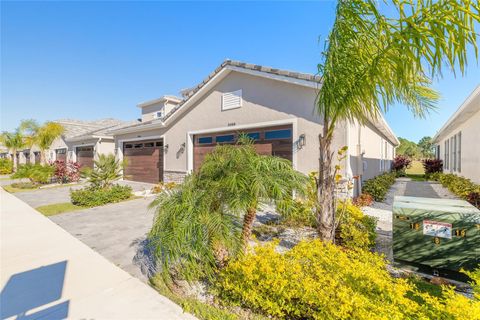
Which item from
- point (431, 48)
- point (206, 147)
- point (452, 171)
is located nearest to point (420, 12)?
point (431, 48)

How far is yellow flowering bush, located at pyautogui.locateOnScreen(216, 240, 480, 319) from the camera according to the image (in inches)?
81.2

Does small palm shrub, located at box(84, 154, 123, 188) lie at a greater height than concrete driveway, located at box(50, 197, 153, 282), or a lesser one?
greater

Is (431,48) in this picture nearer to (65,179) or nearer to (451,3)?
(451,3)

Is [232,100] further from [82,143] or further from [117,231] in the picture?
[82,143]

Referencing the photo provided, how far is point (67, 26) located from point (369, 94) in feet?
45.2

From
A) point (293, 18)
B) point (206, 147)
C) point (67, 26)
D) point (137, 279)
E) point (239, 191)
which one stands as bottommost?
point (137, 279)

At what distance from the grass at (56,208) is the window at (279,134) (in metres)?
8.55

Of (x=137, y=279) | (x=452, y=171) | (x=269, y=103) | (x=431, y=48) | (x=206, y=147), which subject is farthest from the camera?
(x=452, y=171)

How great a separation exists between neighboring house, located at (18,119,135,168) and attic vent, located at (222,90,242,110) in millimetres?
13233

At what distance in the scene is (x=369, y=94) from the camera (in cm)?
386

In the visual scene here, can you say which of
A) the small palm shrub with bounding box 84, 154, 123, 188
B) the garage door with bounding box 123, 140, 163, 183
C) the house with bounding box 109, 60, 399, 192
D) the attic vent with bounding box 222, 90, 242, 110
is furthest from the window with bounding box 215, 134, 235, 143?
the garage door with bounding box 123, 140, 163, 183

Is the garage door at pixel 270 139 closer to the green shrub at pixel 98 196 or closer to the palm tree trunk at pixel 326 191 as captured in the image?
the green shrub at pixel 98 196

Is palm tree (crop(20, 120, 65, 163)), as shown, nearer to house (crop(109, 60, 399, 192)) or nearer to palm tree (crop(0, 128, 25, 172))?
palm tree (crop(0, 128, 25, 172))

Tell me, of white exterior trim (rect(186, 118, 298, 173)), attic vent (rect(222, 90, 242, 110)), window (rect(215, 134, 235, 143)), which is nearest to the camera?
white exterior trim (rect(186, 118, 298, 173))
